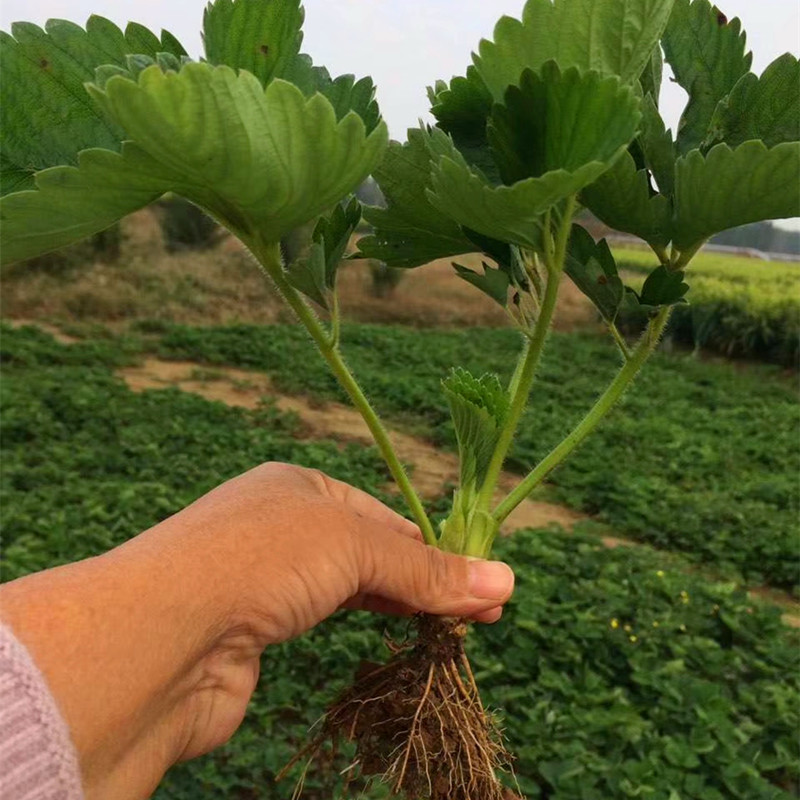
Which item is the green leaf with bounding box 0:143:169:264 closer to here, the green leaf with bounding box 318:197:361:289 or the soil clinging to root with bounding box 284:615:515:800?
the green leaf with bounding box 318:197:361:289

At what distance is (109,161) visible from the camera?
0.52 meters

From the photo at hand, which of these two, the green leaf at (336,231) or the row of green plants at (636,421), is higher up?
the green leaf at (336,231)

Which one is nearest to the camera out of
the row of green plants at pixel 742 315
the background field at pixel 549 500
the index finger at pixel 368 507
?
the index finger at pixel 368 507

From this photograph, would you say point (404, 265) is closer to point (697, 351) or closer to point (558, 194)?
point (558, 194)

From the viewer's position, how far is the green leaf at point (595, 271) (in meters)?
0.69

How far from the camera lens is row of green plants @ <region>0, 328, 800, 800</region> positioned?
2098 millimetres

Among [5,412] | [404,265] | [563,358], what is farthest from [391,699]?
[563,358]

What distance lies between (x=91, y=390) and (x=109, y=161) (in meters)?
4.87

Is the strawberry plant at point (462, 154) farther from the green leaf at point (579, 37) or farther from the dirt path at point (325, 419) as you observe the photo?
the dirt path at point (325, 419)

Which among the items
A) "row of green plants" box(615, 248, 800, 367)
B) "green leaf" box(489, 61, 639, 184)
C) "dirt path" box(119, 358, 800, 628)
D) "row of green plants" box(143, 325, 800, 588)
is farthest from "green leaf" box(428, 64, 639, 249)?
"row of green plants" box(615, 248, 800, 367)

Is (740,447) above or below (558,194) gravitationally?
below

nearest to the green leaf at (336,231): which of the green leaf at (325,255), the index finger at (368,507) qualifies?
the green leaf at (325,255)

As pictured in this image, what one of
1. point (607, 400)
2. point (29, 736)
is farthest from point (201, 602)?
point (607, 400)

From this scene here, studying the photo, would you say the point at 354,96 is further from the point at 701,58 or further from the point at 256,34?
the point at 701,58
